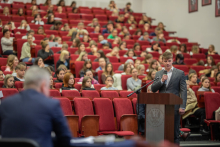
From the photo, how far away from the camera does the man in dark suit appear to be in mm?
1086

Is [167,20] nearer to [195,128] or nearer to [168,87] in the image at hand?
[195,128]

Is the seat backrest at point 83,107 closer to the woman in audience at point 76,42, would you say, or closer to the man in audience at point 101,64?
the man in audience at point 101,64

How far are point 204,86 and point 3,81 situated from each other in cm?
242

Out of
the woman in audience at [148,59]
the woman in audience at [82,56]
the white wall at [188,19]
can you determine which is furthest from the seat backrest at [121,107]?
the white wall at [188,19]

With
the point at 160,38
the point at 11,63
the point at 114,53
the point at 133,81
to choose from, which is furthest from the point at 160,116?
the point at 160,38

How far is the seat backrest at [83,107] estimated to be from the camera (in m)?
2.68

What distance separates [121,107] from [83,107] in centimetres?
39

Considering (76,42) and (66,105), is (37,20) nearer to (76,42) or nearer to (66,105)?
(76,42)

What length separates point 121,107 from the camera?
2869 mm

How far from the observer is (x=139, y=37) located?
6414 millimetres

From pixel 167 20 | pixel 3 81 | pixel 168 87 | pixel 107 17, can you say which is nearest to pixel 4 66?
pixel 3 81

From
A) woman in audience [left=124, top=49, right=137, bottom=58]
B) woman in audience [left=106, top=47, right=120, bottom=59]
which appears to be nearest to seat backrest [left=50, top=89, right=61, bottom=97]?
woman in audience [left=106, top=47, right=120, bottom=59]

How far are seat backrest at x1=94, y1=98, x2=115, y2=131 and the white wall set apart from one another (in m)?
4.13

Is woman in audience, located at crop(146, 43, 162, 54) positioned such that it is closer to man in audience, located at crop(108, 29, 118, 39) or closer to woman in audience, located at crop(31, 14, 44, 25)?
man in audience, located at crop(108, 29, 118, 39)
